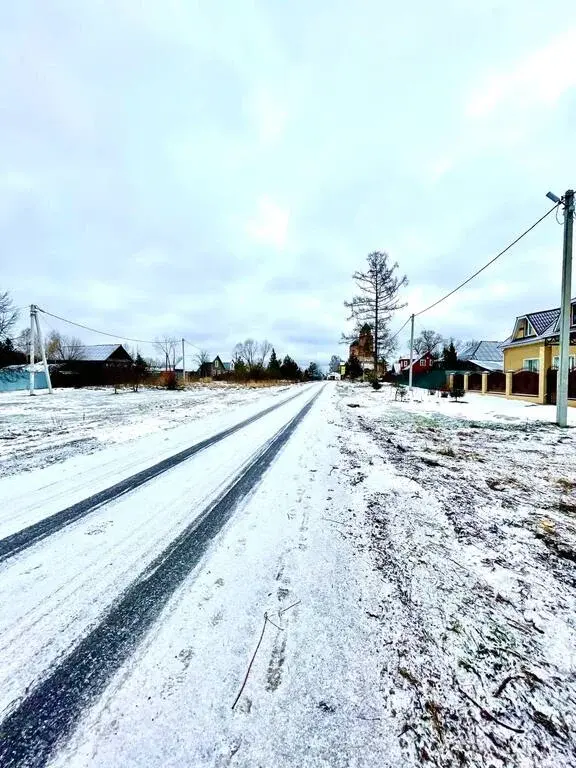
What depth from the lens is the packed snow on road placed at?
124 centimetres

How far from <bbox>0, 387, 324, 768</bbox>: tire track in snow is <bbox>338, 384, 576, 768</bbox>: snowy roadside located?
130 centimetres

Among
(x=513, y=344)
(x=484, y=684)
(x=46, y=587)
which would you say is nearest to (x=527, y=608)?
(x=484, y=684)

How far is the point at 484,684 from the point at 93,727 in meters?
1.67

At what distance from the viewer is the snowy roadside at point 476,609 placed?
4.15ft

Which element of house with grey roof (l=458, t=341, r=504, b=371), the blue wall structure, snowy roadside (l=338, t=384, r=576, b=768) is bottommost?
snowy roadside (l=338, t=384, r=576, b=768)

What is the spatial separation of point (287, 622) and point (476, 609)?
45.1 inches

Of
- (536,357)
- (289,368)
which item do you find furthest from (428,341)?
(536,357)

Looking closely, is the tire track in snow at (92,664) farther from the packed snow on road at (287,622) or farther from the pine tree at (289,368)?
the pine tree at (289,368)

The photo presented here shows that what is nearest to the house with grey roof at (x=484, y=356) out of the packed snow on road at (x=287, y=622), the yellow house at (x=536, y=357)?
the yellow house at (x=536, y=357)

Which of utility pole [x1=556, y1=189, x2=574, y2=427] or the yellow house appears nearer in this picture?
utility pole [x1=556, y1=189, x2=574, y2=427]

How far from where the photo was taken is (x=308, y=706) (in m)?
1.35

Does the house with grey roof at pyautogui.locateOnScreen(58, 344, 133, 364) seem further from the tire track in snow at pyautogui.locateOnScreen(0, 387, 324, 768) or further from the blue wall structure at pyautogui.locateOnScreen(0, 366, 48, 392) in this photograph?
the tire track in snow at pyautogui.locateOnScreen(0, 387, 324, 768)

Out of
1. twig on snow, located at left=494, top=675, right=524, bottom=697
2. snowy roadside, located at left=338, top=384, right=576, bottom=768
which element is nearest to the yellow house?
snowy roadside, located at left=338, top=384, right=576, bottom=768

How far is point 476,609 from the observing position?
1.94 m
